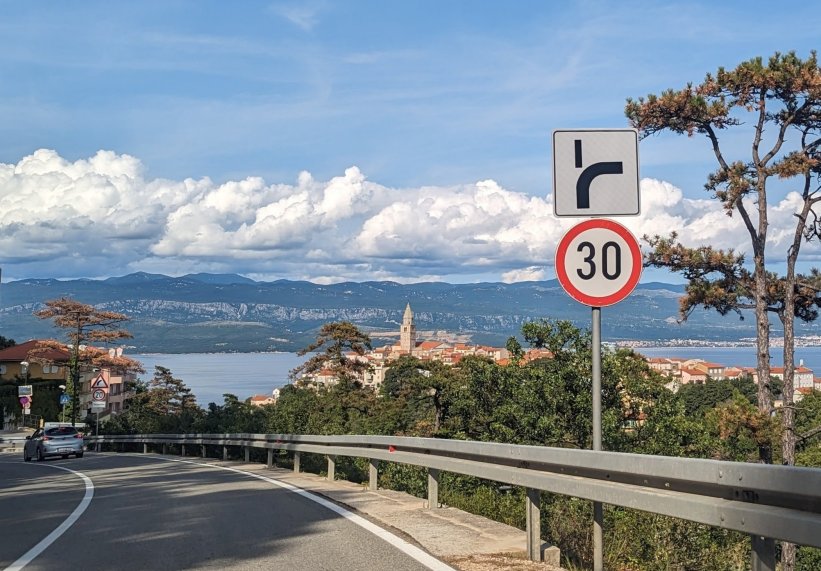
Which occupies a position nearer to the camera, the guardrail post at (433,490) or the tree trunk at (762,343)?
the guardrail post at (433,490)

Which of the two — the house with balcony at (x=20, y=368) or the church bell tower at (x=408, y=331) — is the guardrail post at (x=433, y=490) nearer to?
the house with balcony at (x=20, y=368)

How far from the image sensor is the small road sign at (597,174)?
7301 mm

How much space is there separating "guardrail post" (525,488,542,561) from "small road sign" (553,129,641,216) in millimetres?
2355

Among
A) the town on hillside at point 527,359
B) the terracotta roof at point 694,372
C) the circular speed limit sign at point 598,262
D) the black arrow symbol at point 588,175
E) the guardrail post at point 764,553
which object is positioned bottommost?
the terracotta roof at point 694,372

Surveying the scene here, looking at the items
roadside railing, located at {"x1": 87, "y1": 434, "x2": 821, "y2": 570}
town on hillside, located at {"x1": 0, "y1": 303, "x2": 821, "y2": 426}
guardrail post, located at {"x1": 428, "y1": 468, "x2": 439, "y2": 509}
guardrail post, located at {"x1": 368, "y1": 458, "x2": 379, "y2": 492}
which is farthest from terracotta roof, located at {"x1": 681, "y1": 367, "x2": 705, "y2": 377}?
roadside railing, located at {"x1": 87, "y1": 434, "x2": 821, "y2": 570}

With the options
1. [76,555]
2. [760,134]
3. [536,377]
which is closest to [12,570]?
[76,555]

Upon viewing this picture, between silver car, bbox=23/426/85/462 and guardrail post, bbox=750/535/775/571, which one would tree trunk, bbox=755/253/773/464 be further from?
silver car, bbox=23/426/85/462

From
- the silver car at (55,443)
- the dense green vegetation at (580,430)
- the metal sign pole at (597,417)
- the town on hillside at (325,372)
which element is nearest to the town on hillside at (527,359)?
the town on hillside at (325,372)

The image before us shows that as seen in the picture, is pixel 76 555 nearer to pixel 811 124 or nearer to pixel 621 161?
pixel 621 161

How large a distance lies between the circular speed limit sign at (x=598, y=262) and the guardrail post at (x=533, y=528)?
1.66 meters

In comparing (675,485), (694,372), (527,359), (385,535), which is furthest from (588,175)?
(694,372)

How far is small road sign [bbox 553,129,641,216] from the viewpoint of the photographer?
7301 millimetres

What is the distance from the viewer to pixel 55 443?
3550cm

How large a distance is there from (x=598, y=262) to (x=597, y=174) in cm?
78
